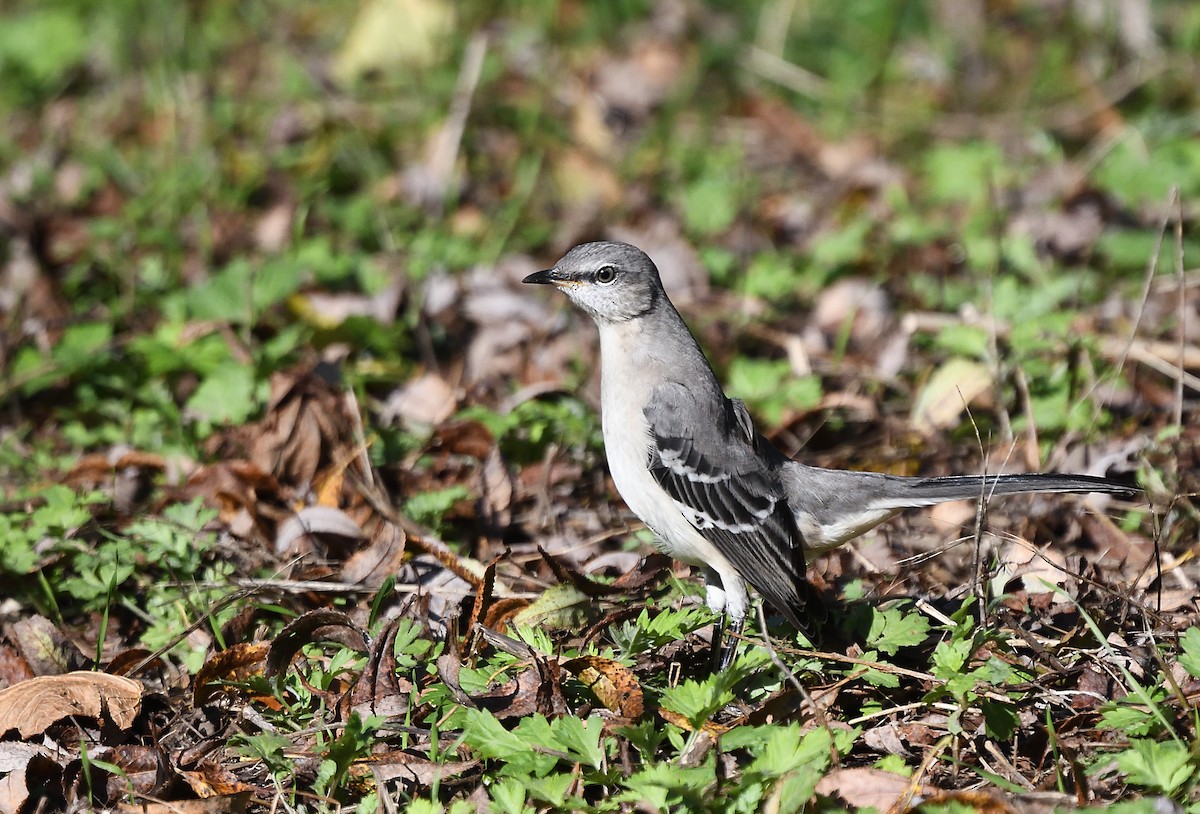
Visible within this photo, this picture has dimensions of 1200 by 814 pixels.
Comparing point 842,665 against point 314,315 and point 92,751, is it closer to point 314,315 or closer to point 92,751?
point 92,751

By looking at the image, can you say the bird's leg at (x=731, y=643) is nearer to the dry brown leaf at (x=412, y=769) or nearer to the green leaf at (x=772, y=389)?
the dry brown leaf at (x=412, y=769)

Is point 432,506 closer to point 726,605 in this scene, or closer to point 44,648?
point 726,605

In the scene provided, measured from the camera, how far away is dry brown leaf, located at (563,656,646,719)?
416cm

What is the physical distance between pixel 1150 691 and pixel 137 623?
154 inches

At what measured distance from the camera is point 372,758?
13.5ft

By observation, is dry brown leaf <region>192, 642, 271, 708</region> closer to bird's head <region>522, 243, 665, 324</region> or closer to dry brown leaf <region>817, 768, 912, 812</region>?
bird's head <region>522, 243, 665, 324</region>

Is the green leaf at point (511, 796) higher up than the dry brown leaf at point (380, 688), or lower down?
higher up

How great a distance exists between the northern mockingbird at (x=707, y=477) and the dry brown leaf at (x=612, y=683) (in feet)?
1.81

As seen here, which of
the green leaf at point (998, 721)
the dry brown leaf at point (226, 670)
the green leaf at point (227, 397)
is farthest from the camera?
the green leaf at point (227, 397)

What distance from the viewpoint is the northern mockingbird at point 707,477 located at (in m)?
4.77

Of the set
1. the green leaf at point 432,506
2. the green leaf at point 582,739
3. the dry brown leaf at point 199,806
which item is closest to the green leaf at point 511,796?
the green leaf at point 582,739

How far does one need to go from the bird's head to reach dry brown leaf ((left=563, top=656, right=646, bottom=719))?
1.72 meters

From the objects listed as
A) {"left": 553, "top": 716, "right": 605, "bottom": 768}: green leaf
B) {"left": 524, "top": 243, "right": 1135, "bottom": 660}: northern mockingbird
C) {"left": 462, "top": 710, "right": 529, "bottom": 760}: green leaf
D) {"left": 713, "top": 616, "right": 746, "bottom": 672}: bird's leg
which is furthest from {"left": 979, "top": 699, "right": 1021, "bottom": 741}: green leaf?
→ {"left": 462, "top": 710, "right": 529, "bottom": 760}: green leaf

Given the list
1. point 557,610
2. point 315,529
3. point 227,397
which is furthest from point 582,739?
point 227,397
